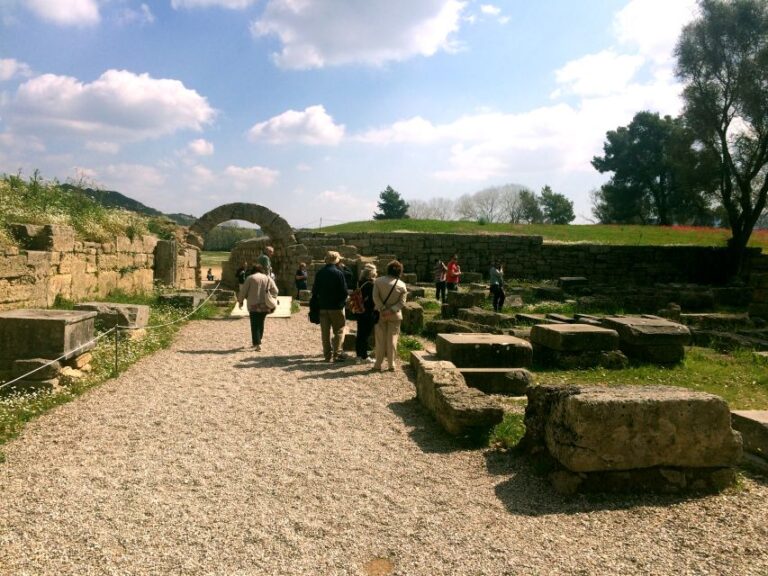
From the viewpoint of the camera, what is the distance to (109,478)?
4523 mm

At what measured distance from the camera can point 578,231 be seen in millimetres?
30953

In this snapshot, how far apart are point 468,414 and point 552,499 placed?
140 centimetres

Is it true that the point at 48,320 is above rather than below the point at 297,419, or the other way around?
above

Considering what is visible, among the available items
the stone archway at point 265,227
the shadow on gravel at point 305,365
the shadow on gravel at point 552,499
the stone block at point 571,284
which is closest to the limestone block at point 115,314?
the shadow on gravel at point 305,365

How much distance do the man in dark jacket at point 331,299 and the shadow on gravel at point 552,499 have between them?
525cm

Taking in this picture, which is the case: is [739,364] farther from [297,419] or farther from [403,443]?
[297,419]

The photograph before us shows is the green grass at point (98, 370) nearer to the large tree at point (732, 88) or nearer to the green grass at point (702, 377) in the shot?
the green grass at point (702, 377)

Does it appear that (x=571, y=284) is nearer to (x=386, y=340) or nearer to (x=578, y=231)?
(x=578, y=231)

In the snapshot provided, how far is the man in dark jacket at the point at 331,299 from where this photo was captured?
31.0ft

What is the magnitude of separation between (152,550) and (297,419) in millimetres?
2863

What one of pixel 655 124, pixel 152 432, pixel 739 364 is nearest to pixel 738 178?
pixel 739 364

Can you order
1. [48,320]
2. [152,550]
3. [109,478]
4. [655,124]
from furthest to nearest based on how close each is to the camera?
[655,124] < [48,320] < [109,478] < [152,550]

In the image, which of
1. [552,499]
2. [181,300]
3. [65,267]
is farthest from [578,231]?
[552,499]

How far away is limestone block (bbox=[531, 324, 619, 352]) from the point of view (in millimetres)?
9406
